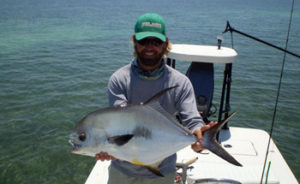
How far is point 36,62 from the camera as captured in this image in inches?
535

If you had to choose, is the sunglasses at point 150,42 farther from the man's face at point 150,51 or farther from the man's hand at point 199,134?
the man's hand at point 199,134

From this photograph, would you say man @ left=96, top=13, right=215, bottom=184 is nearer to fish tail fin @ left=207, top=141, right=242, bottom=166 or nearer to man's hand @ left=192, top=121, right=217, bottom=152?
man's hand @ left=192, top=121, right=217, bottom=152

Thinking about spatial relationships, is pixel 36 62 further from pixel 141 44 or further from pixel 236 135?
pixel 141 44

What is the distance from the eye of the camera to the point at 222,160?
429 cm

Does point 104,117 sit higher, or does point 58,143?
point 104,117

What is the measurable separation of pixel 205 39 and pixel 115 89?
17.7 meters

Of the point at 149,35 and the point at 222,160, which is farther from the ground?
the point at 149,35

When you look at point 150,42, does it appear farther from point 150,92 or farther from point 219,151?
point 219,151

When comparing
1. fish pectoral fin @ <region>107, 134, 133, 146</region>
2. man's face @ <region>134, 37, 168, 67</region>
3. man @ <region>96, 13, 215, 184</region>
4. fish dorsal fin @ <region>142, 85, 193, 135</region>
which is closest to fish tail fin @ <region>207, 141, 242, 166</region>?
fish dorsal fin @ <region>142, 85, 193, 135</region>

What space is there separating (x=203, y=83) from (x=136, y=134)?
373cm

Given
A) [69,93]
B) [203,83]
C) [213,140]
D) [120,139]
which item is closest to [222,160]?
[203,83]

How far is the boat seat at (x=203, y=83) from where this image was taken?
538 centimetres

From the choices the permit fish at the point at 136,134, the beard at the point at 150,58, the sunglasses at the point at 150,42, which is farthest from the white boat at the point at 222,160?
the sunglasses at the point at 150,42

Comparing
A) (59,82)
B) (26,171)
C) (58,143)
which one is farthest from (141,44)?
(59,82)
